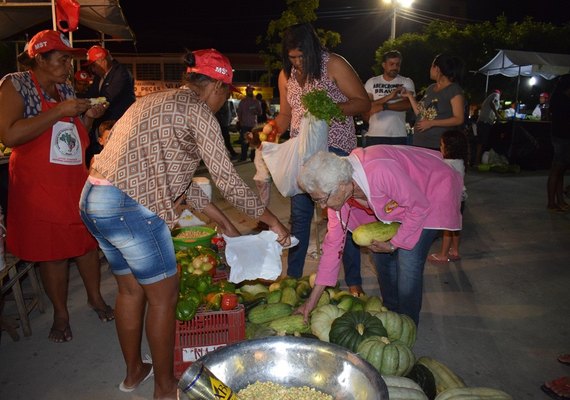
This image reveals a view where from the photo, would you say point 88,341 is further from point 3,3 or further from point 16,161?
point 3,3

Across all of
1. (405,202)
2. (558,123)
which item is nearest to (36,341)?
(405,202)

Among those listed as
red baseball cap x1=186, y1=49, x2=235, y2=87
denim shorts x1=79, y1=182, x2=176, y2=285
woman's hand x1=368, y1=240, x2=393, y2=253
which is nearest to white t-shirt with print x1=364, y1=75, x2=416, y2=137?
woman's hand x1=368, y1=240, x2=393, y2=253

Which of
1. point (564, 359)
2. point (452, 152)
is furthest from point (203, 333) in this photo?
point (452, 152)

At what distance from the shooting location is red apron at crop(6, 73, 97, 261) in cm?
361

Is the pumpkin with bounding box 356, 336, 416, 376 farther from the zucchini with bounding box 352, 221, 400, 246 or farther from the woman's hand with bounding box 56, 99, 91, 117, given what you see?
the woman's hand with bounding box 56, 99, 91, 117

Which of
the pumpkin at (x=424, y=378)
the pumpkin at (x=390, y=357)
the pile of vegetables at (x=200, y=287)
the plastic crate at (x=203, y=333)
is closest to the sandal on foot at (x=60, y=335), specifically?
the pile of vegetables at (x=200, y=287)

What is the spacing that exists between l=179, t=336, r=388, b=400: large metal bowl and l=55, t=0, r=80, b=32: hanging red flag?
512 centimetres

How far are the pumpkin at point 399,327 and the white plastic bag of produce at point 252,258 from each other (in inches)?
34.5

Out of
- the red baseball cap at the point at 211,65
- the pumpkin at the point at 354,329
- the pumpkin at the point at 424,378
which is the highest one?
the red baseball cap at the point at 211,65

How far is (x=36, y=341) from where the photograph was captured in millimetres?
3863

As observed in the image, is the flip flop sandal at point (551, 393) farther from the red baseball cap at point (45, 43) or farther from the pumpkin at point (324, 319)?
the red baseball cap at point (45, 43)

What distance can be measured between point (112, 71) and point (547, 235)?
6133 mm

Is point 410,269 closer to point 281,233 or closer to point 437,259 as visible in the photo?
point 281,233

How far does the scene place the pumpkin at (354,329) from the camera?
3.15m
